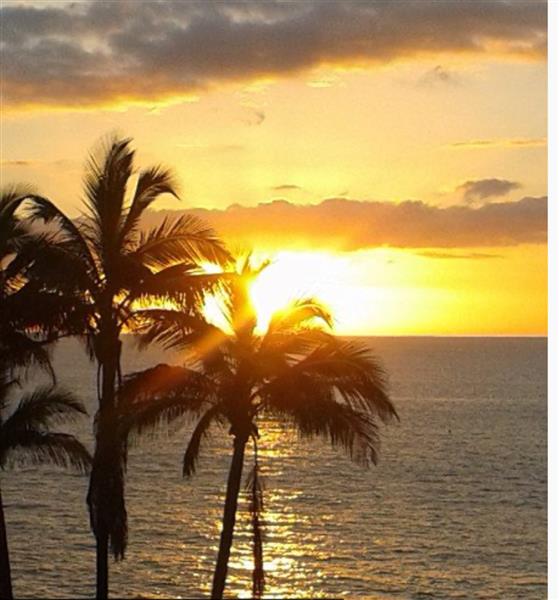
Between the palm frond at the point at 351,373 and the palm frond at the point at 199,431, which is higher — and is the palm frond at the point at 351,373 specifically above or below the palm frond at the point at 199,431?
above

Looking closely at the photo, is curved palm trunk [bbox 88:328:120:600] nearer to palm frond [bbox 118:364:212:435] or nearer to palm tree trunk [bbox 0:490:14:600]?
palm frond [bbox 118:364:212:435]

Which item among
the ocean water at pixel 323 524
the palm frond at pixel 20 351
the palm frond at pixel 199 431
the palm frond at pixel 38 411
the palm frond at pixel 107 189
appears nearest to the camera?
the palm frond at pixel 199 431

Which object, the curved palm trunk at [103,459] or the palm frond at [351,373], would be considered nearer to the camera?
the palm frond at [351,373]

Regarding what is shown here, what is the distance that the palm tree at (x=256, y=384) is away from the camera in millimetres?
17547

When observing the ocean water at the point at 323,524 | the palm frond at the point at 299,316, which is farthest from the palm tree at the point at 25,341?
the ocean water at the point at 323,524

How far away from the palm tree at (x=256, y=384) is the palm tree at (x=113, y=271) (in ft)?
1.96

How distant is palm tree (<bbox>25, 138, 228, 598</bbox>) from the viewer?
18.3 m

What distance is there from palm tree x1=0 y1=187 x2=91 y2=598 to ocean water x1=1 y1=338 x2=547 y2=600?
917cm

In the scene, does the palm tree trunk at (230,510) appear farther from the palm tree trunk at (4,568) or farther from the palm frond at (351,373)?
the palm tree trunk at (4,568)

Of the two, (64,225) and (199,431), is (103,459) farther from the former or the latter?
(64,225)

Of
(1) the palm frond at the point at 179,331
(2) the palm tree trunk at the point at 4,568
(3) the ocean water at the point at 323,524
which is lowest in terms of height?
(3) the ocean water at the point at 323,524

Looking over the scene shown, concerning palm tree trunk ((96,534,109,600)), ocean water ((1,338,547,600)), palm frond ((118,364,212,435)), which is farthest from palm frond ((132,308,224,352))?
ocean water ((1,338,547,600))

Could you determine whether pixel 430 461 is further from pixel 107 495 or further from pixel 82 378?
pixel 82 378
